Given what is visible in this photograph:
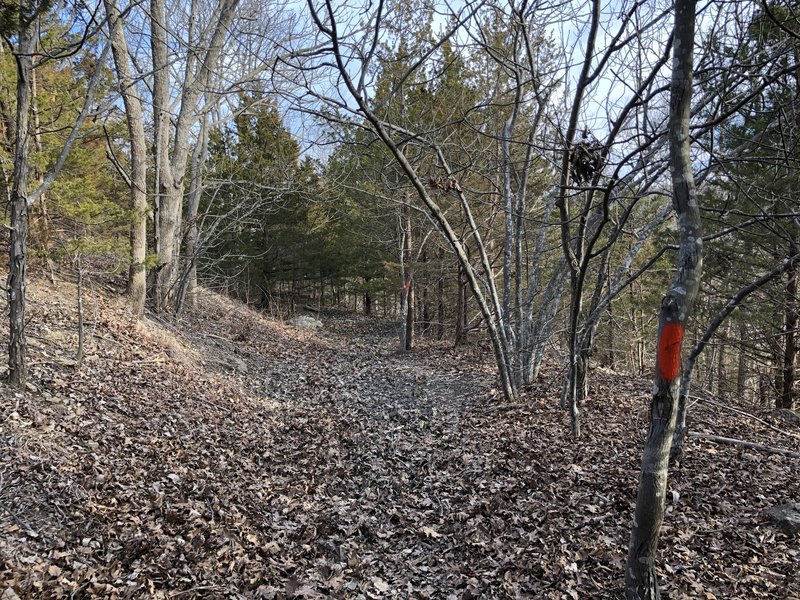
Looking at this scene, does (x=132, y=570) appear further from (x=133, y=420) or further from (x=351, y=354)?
(x=351, y=354)

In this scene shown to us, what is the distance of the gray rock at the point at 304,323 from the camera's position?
1853 centimetres

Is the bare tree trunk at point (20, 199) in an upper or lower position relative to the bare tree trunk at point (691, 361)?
upper

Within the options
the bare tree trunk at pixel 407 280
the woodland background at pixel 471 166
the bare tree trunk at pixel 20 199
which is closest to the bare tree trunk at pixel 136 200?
the woodland background at pixel 471 166

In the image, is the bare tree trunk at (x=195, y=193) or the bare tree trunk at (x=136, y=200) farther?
the bare tree trunk at (x=195, y=193)

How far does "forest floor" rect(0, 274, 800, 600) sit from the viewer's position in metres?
3.30

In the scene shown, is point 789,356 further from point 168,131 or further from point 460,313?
point 168,131

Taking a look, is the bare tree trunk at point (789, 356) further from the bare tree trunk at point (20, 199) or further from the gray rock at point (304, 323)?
the gray rock at point (304, 323)

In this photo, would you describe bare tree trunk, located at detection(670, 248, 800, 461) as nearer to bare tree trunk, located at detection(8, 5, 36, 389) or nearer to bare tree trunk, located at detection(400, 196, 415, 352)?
bare tree trunk, located at detection(8, 5, 36, 389)

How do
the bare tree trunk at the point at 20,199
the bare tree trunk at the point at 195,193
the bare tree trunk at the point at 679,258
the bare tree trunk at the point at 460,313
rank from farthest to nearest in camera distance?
the bare tree trunk at the point at 460,313 → the bare tree trunk at the point at 195,193 → the bare tree trunk at the point at 20,199 → the bare tree trunk at the point at 679,258

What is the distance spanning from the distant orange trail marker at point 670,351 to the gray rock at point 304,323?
16.5 m

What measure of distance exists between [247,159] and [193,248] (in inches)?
201

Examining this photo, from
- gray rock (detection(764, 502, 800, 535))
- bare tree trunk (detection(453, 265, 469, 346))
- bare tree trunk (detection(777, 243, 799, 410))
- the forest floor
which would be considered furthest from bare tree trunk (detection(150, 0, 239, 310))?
bare tree trunk (detection(777, 243, 799, 410))

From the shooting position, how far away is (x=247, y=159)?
55.6 ft

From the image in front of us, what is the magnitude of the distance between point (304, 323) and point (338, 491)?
1424 cm
